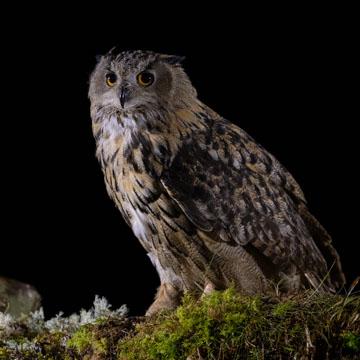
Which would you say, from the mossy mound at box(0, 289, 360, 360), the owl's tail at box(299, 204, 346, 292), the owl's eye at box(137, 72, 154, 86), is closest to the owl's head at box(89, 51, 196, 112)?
the owl's eye at box(137, 72, 154, 86)

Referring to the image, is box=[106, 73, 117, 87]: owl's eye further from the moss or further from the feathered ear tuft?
the moss

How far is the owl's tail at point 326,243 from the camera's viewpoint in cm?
264

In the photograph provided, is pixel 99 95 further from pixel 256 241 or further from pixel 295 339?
pixel 295 339

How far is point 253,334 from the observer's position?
5.65ft

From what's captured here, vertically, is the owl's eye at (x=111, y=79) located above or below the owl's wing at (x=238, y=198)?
above

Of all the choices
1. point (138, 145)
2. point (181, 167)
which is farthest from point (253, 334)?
point (138, 145)

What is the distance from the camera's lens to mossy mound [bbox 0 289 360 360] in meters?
1.69

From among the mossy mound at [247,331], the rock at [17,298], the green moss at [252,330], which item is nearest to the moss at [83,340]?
the mossy mound at [247,331]

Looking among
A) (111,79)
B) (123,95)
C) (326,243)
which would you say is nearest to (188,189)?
(123,95)

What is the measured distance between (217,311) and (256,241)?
1.95ft

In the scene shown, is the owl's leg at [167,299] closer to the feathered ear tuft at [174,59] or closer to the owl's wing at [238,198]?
the owl's wing at [238,198]

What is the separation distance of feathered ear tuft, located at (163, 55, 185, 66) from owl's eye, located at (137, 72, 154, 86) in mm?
139

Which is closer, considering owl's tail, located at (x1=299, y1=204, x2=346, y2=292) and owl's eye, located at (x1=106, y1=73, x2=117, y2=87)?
owl's eye, located at (x1=106, y1=73, x2=117, y2=87)

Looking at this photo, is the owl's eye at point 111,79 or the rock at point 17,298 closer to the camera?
the owl's eye at point 111,79
